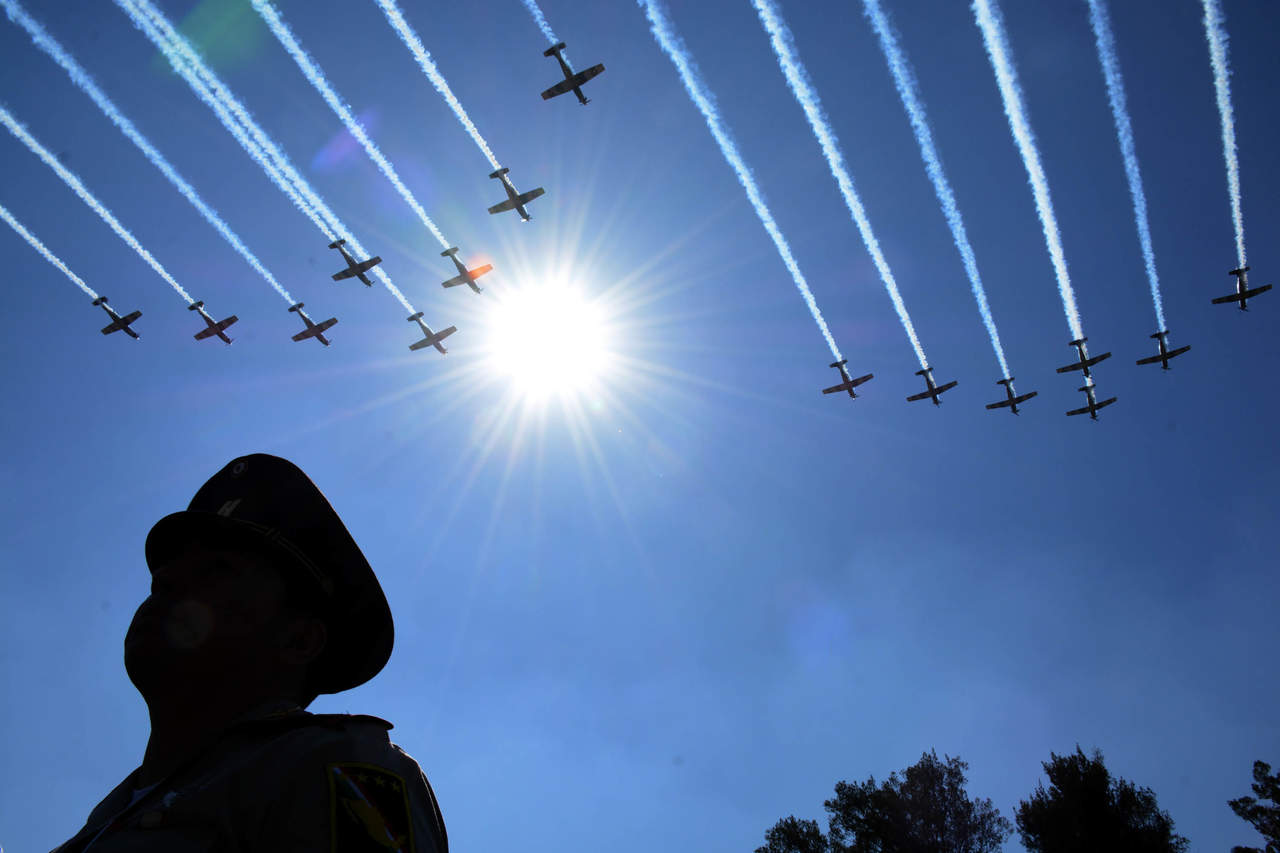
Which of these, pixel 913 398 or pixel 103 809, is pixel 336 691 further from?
pixel 913 398

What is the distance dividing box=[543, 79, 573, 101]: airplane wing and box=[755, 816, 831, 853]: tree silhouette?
3556 centimetres

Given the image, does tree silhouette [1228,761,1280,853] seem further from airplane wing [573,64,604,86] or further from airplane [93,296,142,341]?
airplane [93,296,142,341]

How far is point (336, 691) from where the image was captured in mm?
3748

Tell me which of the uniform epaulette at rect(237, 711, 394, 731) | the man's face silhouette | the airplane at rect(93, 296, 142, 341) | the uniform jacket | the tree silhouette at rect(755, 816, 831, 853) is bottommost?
the uniform jacket

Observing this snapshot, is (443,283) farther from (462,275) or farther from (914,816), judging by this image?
(914,816)

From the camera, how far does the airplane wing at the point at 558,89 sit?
87.6ft

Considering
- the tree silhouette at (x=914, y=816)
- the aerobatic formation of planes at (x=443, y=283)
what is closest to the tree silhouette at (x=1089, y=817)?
the tree silhouette at (x=914, y=816)

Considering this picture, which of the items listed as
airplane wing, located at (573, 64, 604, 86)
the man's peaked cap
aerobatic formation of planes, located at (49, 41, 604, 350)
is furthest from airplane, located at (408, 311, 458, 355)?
the man's peaked cap

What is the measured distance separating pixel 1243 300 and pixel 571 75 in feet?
114

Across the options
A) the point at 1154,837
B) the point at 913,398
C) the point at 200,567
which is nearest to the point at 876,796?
the point at 1154,837

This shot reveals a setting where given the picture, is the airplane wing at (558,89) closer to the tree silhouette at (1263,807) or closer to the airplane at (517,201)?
the airplane at (517,201)

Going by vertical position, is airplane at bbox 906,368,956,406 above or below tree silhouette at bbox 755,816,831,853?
above

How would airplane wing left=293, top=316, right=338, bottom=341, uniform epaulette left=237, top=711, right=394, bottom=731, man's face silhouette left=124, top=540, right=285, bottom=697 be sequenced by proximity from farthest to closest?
1. airplane wing left=293, top=316, right=338, bottom=341
2. man's face silhouette left=124, top=540, right=285, bottom=697
3. uniform epaulette left=237, top=711, right=394, bottom=731

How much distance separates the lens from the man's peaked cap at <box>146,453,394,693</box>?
10.6 ft
